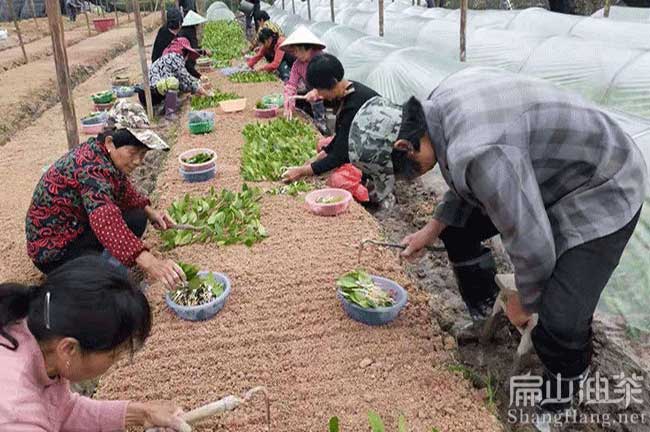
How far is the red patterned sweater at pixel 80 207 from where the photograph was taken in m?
2.66

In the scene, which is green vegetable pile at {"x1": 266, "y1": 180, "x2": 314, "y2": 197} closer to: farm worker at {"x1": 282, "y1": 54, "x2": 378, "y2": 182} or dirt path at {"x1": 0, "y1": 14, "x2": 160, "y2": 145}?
farm worker at {"x1": 282, "y1": 54, "x2": 378, "y2": 182}

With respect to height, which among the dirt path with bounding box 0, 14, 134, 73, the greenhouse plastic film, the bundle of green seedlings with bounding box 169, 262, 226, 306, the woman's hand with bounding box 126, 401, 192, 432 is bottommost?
the bundle of green seedlings with bounding box 169, 262, 226, 306

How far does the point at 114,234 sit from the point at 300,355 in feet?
3.77

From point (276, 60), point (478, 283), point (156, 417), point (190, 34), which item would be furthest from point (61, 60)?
point (276, 60)

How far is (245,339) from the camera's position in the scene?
2660 mm

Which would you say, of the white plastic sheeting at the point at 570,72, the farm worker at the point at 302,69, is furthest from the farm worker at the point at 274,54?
the farm worker at the point at 302,69

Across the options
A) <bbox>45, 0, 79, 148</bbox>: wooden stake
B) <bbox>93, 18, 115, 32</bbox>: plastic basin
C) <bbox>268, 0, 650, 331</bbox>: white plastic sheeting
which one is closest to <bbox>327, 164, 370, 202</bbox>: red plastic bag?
<bbox>268, 0, 650, 331</bbox>: white plastic sheeting

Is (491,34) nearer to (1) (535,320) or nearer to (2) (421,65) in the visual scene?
(2) (421,65)

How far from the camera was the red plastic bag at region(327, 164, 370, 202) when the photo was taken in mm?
4430

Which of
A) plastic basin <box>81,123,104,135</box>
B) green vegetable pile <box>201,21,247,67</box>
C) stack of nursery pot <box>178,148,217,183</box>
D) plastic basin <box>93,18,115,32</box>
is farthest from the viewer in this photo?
plastic basin <box>93,18,115,32</box>

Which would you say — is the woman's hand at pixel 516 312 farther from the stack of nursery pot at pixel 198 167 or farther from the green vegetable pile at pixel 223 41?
the green vegetable pile at pixel 223 41

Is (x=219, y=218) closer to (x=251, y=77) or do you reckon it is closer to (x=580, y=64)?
(x=580, y=64)

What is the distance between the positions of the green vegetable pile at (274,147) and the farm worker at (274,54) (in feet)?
7.88

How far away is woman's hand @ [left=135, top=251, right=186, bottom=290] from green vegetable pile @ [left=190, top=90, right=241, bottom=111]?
501 centimetres
